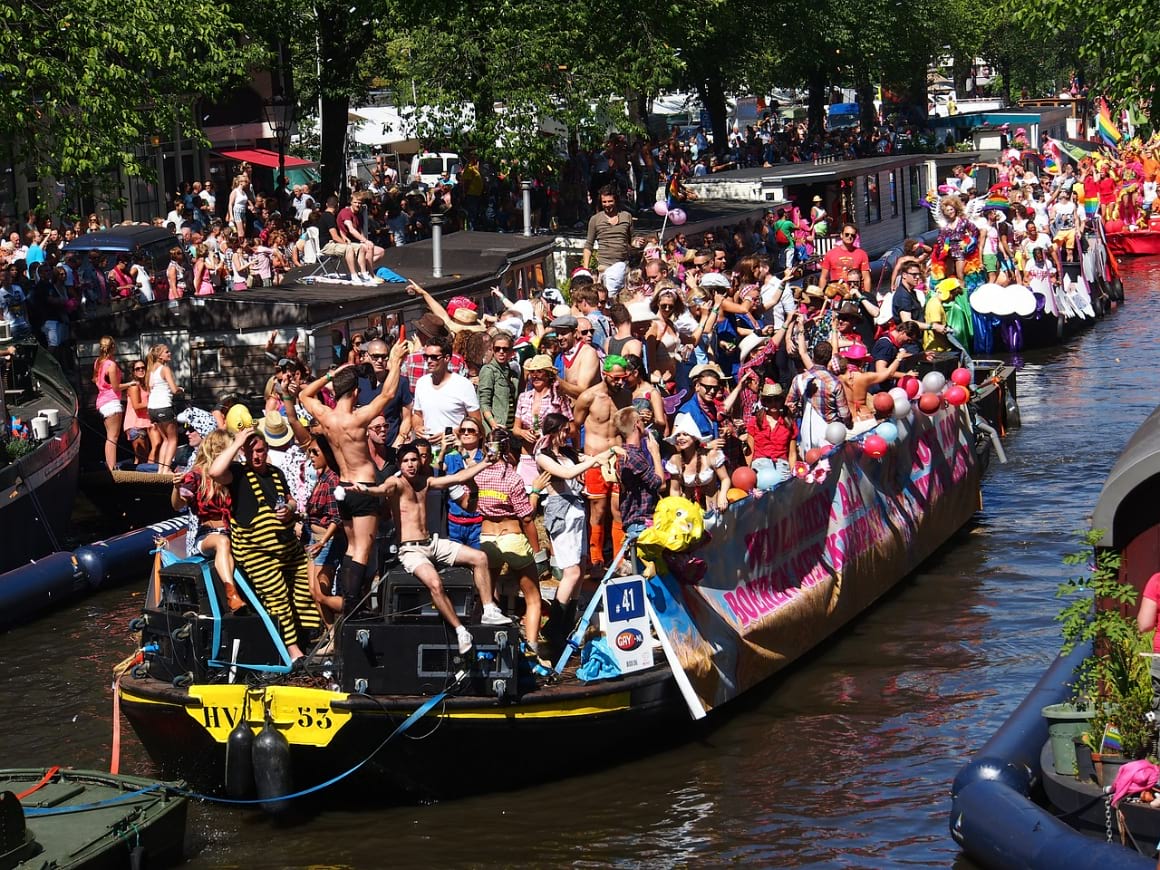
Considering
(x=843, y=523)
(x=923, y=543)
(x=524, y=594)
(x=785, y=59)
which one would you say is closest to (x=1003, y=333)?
(x=923, y=543)

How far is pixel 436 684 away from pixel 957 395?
8.63 meters

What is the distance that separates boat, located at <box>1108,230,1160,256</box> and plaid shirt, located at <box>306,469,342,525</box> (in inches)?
1386

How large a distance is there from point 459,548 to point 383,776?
1648 millimetres

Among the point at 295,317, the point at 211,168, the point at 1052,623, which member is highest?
the point at 211,168

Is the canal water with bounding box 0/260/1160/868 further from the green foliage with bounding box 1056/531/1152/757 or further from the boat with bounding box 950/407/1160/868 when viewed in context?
the green foliage with bounding box 1056/531/1152/757

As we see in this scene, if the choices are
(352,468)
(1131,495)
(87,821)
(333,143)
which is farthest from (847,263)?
(87,821)

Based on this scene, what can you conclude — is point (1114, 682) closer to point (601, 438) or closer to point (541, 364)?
point (601, 438)

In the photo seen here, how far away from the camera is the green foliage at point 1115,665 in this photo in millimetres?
10062

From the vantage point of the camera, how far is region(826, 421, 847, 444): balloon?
15.8 metres

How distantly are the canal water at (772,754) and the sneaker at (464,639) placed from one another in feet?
3.63

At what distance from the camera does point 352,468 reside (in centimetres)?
1322

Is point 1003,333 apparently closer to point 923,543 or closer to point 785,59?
point 923,543

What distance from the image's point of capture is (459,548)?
12242 mm

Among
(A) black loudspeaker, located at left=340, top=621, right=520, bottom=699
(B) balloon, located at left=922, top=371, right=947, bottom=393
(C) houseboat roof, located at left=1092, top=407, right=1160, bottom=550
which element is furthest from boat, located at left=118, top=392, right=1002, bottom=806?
(B) balloon, located at left=922, top=371, right=947, bottom=393
